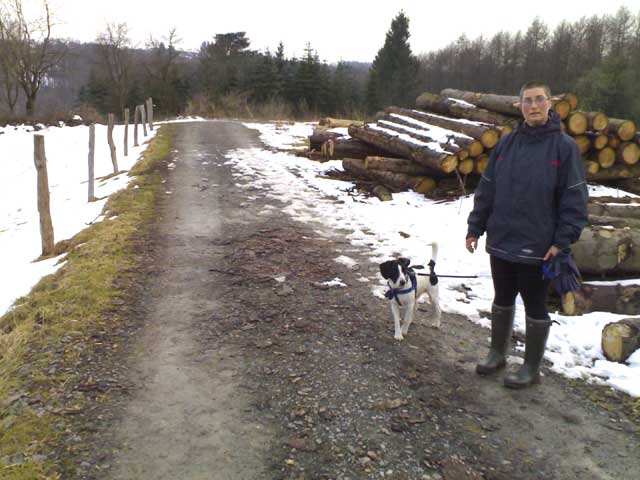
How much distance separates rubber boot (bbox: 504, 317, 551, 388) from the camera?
3.42 meters

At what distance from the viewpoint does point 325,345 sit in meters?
4.05

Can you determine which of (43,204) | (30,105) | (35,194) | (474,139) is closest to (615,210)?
(474,139)

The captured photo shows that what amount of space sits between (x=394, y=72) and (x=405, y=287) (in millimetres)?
50003

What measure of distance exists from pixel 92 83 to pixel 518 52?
56406 mm

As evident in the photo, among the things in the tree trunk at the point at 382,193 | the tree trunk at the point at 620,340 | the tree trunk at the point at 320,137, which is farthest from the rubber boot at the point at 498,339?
the tree trunk at the point at 320,137

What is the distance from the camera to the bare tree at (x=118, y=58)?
4906 centimetres

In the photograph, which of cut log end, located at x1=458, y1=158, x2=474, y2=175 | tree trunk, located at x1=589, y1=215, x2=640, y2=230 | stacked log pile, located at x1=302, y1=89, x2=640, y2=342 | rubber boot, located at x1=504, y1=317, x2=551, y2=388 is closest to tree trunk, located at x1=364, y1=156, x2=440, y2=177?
stacked log pile, located at x1=302, y1=89, x2=640, y2=342

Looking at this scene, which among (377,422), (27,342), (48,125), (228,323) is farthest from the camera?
(48,125)

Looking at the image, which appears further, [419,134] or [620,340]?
[419,134]

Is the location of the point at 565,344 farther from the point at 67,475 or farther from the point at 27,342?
the point at 27,342

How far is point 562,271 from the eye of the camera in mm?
3133

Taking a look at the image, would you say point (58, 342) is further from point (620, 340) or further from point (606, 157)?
point (606, 157)

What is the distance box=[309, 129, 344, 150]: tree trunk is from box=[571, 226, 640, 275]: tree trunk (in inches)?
405

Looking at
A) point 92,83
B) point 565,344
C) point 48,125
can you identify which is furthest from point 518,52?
point 565,344
